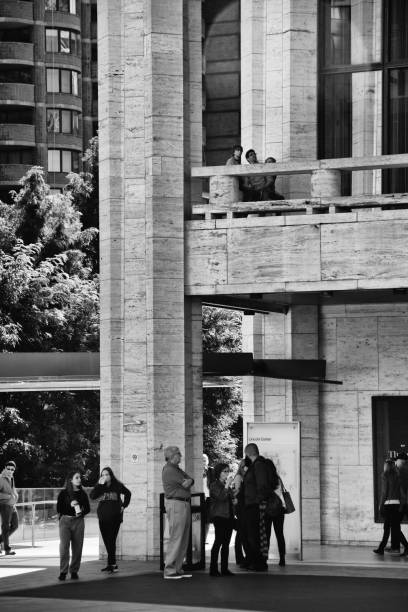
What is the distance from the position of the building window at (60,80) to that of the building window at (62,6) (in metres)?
3.09

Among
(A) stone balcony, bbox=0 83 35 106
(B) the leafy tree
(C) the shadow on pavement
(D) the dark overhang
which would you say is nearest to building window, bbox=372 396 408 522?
(D) the dark overhang

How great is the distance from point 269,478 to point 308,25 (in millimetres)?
7931

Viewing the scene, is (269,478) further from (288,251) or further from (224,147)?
(224,147)

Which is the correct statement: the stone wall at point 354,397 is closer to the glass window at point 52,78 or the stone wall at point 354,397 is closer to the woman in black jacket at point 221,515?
the woman in black jacket at point 221,515

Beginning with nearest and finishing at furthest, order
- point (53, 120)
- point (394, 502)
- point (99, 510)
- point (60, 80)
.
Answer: point (99, 510), point (394, 502), point (60, 80), point (53, 120)

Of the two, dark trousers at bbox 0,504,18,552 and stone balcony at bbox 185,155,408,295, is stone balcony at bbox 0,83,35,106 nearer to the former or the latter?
dark trousers at bbox 0,504,18,552

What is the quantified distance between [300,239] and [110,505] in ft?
15.6

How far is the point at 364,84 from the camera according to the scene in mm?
27016

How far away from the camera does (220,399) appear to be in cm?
4903

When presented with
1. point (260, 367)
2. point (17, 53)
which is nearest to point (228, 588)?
point (260, 367)

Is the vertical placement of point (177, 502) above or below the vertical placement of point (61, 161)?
below

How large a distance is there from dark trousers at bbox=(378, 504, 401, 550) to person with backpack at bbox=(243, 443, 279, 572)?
2.55 m

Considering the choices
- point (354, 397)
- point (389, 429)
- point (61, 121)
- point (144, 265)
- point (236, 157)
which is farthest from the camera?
point (61, 121)

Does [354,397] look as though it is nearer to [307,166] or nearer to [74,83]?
[307,166]
